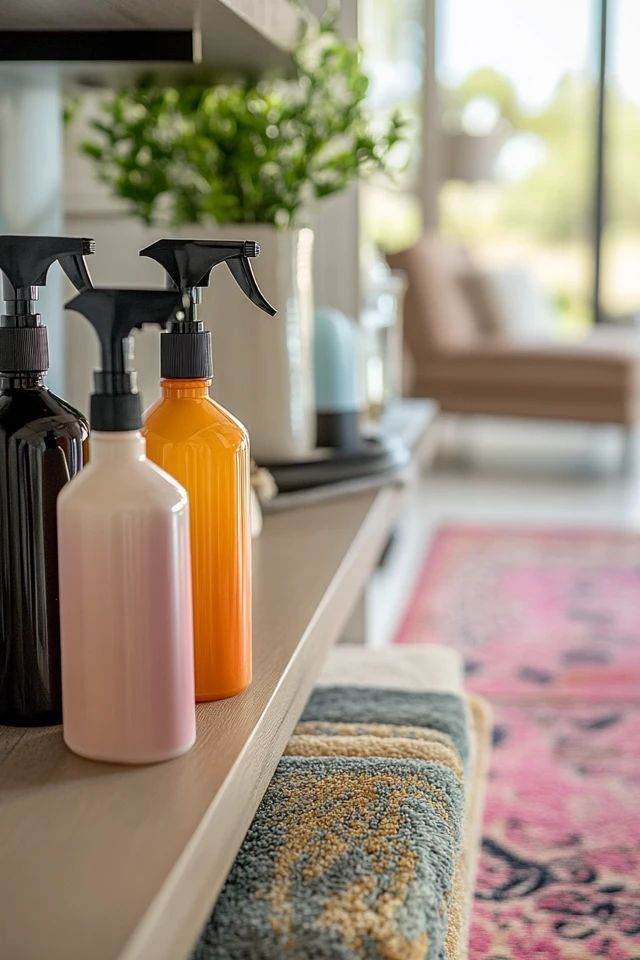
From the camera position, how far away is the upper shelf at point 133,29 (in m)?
1.04

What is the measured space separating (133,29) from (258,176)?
370mm

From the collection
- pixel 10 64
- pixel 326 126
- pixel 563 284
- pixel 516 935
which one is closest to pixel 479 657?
pixel 516 935

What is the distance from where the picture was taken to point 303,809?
2.88 feet

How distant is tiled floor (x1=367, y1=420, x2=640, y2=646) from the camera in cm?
353

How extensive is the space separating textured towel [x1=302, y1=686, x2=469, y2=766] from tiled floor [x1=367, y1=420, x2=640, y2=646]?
148cm

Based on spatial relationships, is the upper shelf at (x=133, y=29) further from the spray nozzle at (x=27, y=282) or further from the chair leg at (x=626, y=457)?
the chair leg at (x=626, y=457)

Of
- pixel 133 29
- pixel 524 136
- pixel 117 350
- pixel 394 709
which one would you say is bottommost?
pixel 394 709

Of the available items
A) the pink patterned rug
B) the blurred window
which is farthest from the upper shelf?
the blurred window

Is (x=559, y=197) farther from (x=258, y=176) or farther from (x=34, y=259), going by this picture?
(x=34, y=259)

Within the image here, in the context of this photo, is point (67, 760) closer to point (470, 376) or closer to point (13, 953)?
point (13, 953)

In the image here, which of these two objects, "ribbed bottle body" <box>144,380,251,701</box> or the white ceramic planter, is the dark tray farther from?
"ribbed bottle body" <box>144,380,251,701</box>

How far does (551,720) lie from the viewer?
226 centimetres

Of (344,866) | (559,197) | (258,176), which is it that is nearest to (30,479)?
Answer: (344,866)

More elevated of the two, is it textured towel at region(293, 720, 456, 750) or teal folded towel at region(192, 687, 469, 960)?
teal folded towel at region(192, 687, 469, 960)
